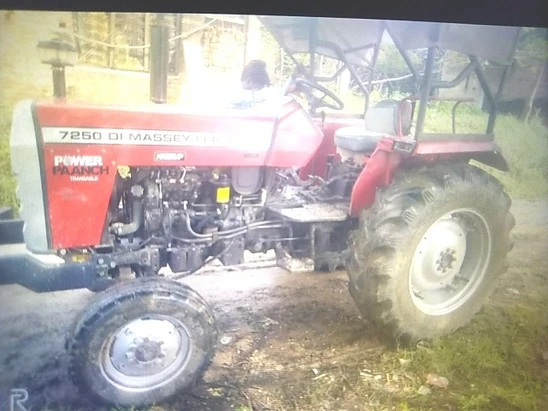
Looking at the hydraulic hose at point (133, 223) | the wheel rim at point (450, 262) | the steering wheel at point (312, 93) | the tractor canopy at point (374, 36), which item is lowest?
the wheel rim at point (450, 262)

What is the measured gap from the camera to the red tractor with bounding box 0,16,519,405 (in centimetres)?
125

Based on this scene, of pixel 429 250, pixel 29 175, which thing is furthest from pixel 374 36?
pixel 29 175

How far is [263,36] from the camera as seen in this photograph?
127 cm

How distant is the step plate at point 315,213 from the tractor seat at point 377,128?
0.58ft

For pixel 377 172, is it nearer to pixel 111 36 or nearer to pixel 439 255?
pixel 439 255

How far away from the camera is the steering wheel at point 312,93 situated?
1.33 metres

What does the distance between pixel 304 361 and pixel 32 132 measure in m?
0.94

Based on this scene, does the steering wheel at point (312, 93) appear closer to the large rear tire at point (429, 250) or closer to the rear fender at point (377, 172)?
the rear fender at point (377, 172)

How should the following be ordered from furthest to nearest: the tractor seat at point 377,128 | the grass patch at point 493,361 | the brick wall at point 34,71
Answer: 1. the grass patch at point 493,361
2. the tractor seat at point 377,128
3. the brick wall at point 34,71

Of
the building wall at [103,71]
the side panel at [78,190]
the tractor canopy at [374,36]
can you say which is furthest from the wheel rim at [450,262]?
the side panel at [78,190]

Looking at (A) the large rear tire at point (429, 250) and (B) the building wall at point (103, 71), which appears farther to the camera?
(A) the large rear tire at point (429, 250)

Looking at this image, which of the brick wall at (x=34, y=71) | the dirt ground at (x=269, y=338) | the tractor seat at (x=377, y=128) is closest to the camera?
the brick wall at (x=34, y=71)

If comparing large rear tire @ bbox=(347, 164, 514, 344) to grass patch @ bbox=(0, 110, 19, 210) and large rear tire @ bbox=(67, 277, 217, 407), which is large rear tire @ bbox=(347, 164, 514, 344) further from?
grass patch @ bbox=(0, 110, 19, 210)

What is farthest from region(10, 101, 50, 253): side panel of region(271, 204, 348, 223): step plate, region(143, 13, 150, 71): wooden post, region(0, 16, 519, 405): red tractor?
region(271, 204, 348, 223): step plate
